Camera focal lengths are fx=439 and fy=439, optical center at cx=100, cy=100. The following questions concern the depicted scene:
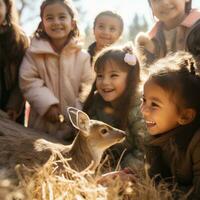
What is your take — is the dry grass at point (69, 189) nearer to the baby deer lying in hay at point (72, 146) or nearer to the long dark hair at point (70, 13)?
the baby deer lying in hay at point (72, 146)

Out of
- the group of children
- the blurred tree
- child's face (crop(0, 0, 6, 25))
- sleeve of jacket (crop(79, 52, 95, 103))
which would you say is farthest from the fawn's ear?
the blurred tree

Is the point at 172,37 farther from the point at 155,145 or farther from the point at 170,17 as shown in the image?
the point at 155,145

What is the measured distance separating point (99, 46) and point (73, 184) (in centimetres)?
331

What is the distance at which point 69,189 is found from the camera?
8.02ft

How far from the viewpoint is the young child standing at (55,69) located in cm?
472

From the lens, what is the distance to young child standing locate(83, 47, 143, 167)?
4.11m

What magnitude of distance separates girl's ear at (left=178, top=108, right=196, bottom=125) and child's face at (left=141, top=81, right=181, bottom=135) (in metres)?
0.02

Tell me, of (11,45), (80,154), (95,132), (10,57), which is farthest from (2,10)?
(80,154)

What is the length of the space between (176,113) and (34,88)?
7.54 feet

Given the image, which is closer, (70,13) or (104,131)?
(104,131)

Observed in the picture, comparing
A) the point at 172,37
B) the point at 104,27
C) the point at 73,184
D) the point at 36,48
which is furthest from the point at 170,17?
the point at 73,184

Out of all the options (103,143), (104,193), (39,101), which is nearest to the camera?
(104,193)

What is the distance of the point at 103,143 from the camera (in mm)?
3805

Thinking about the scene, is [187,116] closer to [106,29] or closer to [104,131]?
[104,131]
